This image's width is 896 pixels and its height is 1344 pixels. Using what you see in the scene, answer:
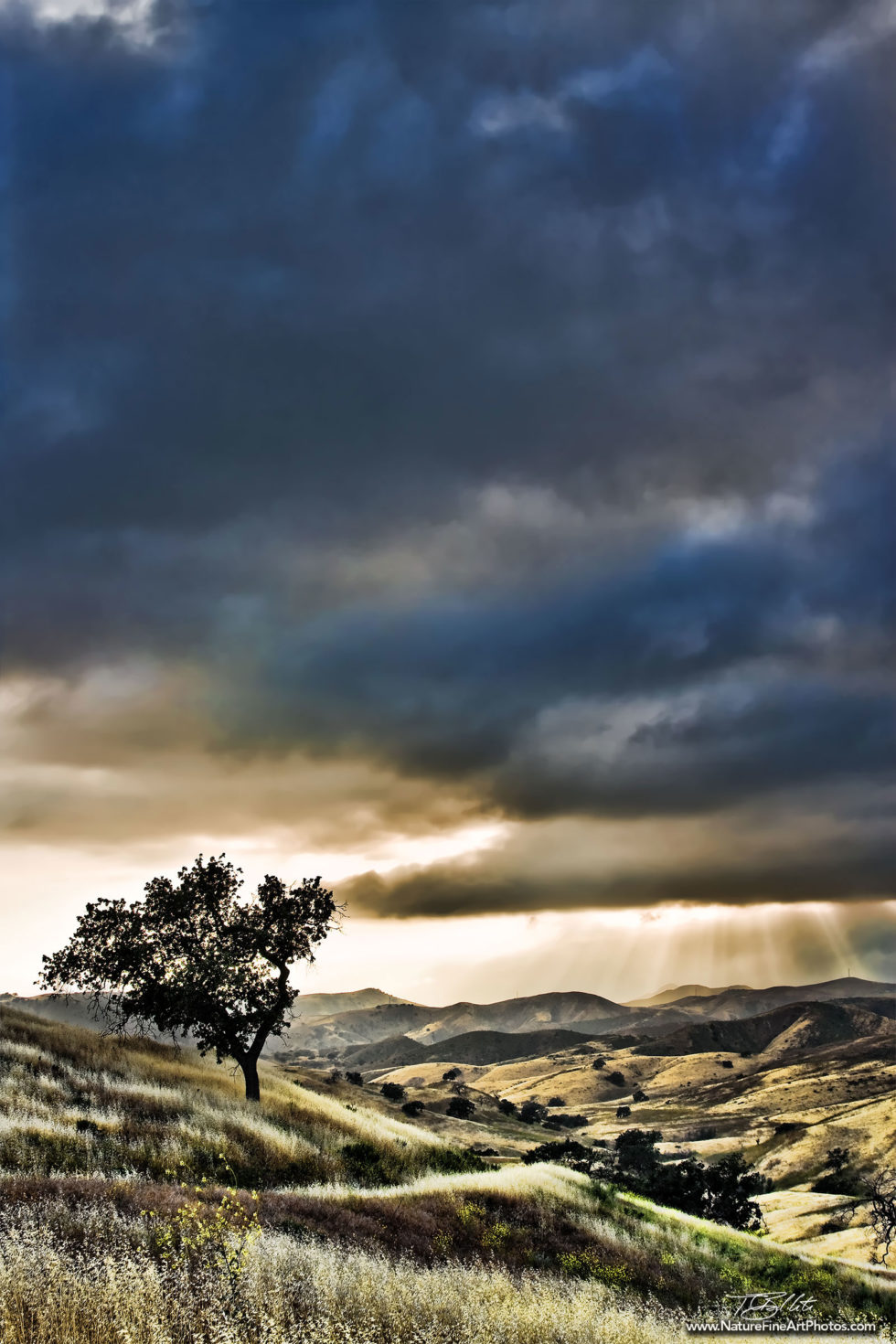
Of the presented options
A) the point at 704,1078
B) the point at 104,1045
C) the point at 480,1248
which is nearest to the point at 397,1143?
the point at 104,1045

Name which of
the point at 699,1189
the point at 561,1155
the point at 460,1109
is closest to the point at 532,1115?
the point at 460,1109

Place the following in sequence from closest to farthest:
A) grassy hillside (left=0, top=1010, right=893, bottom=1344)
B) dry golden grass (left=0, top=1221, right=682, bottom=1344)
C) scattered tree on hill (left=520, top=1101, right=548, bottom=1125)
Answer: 1. dry golden grass (left=0, top=1221, right=682, bottom=1344)
2. grassy hillside (left=0, top=1010, right=893, bottom=1344)
3. scattered tree on hill (left=520, top=1101, right=548, bottom=1125)

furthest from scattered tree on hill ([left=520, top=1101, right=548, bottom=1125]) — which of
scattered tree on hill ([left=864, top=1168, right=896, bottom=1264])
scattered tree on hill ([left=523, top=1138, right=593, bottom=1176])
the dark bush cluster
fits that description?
scattered tree on hill ([left=864, top=1168, right=896, bottom=1264])

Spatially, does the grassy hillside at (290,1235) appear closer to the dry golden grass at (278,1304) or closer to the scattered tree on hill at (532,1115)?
the dry golden grass at (278,1304)

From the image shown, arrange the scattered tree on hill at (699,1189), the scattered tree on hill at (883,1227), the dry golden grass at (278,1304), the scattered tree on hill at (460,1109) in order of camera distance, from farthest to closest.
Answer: the scattered tree on hill at (460,1109)
the scattered tree on hill at (699,1189)
the scattered tree on hill at (883,1227)
the dry golden grass at (278,1304)

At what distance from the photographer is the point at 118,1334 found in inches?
328

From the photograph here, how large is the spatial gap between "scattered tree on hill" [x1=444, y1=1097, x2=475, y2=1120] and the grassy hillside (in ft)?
168

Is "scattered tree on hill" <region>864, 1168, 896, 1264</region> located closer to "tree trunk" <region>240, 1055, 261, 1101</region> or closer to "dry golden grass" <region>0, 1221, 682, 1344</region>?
"tree trunk" <region>240, 1055, 261, 1101</region>

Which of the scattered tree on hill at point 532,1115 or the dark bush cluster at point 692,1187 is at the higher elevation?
the dark bush cluster at point 692,1187

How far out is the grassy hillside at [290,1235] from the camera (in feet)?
30.9

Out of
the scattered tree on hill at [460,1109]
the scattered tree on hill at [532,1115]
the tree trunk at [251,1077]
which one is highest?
the tree trunk at [251,1077]

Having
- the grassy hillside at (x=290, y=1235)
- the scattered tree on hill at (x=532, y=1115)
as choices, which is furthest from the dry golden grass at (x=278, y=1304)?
the scattered tree on hill at (x=532, y=1115)

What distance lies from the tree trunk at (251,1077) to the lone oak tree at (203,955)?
76cm

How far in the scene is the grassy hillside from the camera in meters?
9.42
